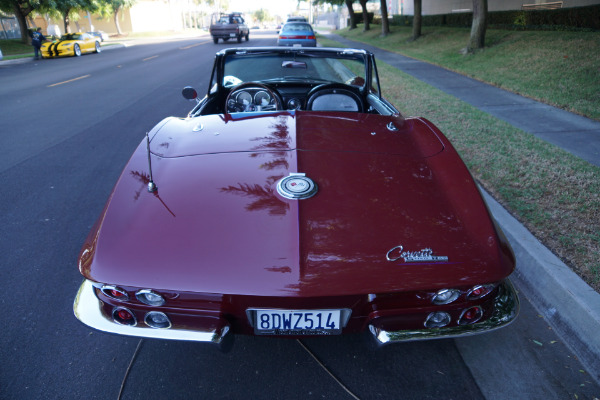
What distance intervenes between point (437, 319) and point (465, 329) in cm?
14

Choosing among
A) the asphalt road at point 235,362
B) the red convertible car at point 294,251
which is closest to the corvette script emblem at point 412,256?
the red convertible car at point 294,251

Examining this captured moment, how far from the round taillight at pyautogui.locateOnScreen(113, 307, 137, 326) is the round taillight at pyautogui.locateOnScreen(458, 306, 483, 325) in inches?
57.5

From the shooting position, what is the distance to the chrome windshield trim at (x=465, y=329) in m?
1.75

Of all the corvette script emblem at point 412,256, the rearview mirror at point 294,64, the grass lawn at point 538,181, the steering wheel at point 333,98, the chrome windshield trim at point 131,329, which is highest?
the rearview mirror at point 294,64

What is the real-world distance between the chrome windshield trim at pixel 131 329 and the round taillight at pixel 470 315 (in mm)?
1046

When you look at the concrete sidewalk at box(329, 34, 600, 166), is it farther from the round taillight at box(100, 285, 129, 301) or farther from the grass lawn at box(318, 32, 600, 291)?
the round taillight at box(100, 285, 129, 301)

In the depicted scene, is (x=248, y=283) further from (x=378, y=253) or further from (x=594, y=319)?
(x=594, y=319)

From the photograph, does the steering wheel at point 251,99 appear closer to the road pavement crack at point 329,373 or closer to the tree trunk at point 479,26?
the road pavement crack at point 329,373

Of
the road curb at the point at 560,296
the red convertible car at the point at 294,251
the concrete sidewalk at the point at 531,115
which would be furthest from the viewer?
the concrete sidewalk at the point at 531,115

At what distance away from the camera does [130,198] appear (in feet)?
6.70

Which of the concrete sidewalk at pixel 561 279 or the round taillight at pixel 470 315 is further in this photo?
the concrete sidewalk at pixel 561 279

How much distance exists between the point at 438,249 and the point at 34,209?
3771 mm

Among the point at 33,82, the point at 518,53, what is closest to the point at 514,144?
the point at 518,53

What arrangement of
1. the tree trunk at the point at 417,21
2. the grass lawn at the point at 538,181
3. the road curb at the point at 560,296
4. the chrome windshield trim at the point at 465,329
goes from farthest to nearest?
the tree trunk at the point at 417,21
the grass lawn at the point at 538,181
the road curb at the point at 560,296
the chrome windshield trim at the point at 465,329
